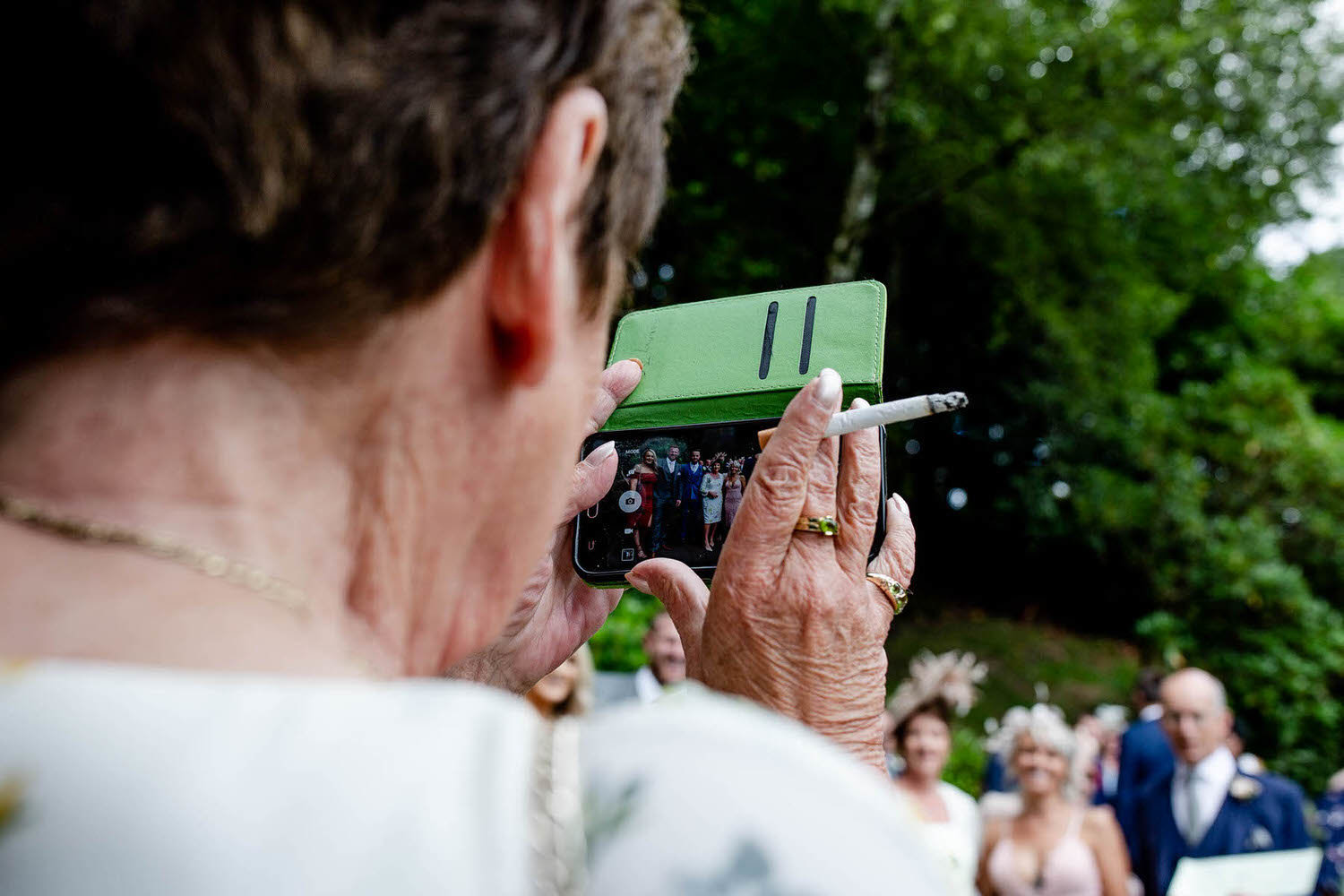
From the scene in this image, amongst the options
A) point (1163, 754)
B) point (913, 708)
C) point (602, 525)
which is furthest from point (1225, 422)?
point (602, 525)

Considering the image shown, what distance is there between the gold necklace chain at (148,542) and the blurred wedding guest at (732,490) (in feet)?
4.22

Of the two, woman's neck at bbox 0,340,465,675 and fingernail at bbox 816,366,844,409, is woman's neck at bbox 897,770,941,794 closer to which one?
fingernail at bbox 816,366,844,409

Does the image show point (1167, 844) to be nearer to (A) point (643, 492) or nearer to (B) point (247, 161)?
(A) point (643, 492)

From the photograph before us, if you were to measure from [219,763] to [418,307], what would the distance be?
0.34m

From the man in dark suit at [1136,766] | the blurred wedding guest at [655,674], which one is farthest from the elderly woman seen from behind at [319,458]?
→ the man in dark suit at [1136,766]

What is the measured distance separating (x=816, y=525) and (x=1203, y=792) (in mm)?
5295

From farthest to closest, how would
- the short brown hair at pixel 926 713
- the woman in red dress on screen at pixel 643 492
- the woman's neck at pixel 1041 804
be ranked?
the short brown hair at pixel 926 713 < the woman's neck at pixel 1041 804 < the woman in red dress on screen at pixel 643 492

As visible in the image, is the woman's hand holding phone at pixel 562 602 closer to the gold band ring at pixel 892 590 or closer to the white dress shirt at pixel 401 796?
the gold band ring at pixel 892 590

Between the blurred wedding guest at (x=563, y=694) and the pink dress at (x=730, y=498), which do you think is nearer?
the pink dress at (x=730, y=498)

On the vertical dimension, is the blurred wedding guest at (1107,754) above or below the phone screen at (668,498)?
below

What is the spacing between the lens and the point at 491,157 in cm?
73

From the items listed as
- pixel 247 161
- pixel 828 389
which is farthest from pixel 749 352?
pixel 247 161

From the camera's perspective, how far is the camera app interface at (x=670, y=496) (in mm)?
1926

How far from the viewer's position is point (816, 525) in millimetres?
1497
